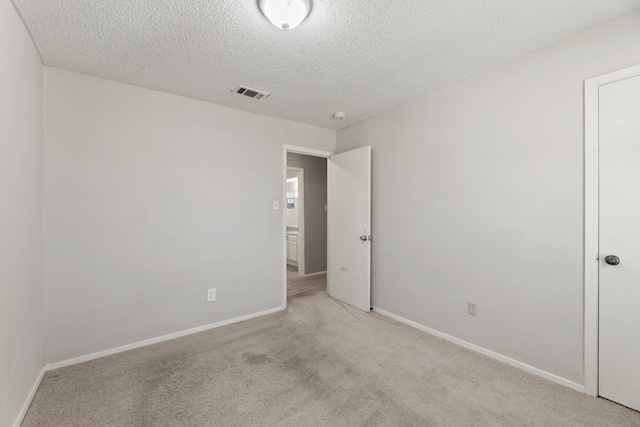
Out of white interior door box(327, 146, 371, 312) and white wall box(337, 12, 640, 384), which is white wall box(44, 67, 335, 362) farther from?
white wall box(337, 12, 640, 384)

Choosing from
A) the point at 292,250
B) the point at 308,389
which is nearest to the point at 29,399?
the point at 308,389

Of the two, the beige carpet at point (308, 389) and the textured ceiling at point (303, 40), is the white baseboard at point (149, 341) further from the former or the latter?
the textured ceiling at point (303, 40)

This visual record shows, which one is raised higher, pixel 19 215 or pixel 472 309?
pixel 19 215

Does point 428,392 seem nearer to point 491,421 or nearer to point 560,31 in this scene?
point 491,421

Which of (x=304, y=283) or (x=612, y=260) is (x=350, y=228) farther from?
(x=612, y=260)

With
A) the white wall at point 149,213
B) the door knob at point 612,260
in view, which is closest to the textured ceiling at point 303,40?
the white wall at point 149,213

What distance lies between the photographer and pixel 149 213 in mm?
2598

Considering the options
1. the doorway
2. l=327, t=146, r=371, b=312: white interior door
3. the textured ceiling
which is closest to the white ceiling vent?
the textured ceiling

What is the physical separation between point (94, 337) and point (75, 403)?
2.22 feet

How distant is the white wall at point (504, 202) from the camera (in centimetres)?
189

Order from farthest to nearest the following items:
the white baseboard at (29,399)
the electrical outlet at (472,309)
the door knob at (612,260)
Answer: the electrical outlet at (472,309)
the door knob at (612,260)
the white baseboard at (29,399)

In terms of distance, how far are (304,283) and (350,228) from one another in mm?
1595

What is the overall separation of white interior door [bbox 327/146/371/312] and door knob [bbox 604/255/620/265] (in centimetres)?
203

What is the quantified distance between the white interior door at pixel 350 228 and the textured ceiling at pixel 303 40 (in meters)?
1.09
